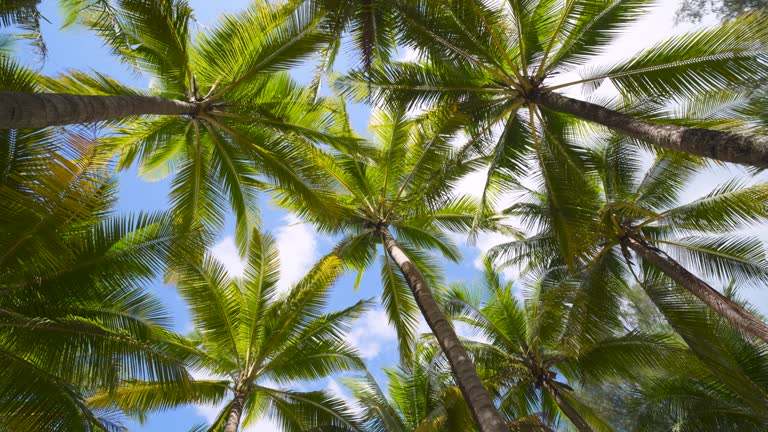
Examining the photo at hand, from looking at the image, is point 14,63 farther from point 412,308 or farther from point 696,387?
point 696,387

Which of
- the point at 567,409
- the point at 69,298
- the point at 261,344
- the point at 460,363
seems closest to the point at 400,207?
the point at 261,344

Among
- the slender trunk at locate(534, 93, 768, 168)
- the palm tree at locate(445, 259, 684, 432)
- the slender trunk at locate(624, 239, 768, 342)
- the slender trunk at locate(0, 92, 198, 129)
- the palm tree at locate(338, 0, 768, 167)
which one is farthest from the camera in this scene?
the palm tree at locate(445, 259, 684, 432)

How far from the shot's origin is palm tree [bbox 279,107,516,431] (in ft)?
29.6

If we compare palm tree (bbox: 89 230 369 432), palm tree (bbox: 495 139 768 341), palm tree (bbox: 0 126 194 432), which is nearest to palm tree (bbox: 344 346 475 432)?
palm tree (bbox: 89 230 369 432)

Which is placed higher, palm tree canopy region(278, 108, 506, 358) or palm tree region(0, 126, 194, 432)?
palm tree canopy region(278, 108, 506, 358)

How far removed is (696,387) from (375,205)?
358 inches

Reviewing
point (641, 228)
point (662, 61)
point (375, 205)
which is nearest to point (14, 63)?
point (375, 205)

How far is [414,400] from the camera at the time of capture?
11.5 m

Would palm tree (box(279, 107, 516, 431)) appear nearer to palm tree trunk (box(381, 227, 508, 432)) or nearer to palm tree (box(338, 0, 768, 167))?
palm tree trunk (box(381, 227, 508, 432))

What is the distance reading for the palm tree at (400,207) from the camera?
9023mm

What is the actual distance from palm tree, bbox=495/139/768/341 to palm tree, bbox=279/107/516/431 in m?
1.64

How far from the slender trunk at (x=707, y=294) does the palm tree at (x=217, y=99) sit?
6.76 meters

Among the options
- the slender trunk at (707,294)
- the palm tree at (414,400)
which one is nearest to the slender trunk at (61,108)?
the palm tree at (414,400)

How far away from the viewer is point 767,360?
1119 cm
